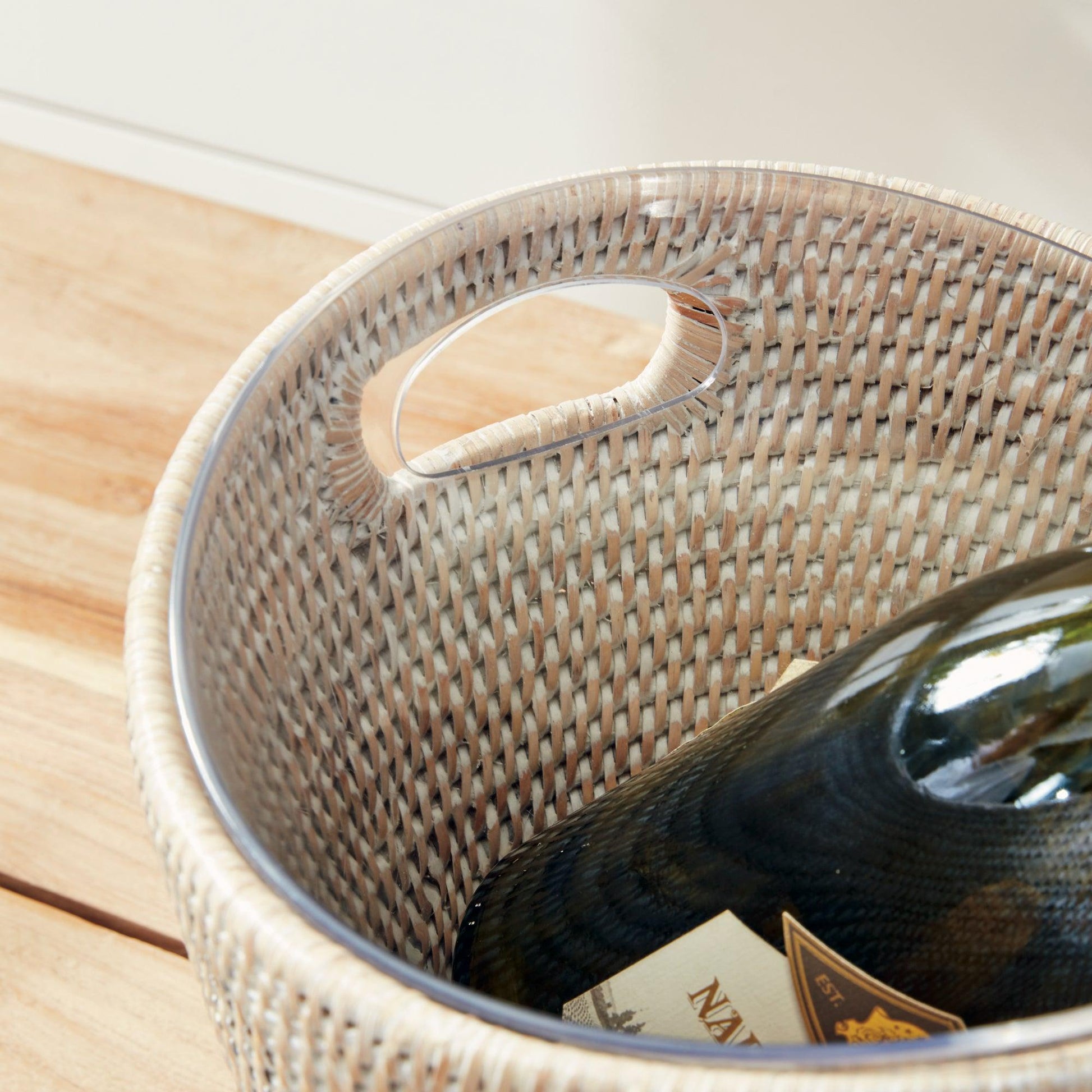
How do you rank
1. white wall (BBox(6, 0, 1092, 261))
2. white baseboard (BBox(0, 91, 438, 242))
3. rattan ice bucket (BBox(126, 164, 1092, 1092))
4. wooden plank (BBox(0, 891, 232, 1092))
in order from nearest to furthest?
rattan ice bucket (BBox(126, 164, 1092, 1092)) → wooden plank (BBox(0, 891, 232, 1092)) → white wall (BBox(6, 0, 1092, 261)) → white baseboard (BBox(0, 91, 438, 242))

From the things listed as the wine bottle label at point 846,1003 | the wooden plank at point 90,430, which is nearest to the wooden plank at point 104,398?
the wooden plank at point 90,430

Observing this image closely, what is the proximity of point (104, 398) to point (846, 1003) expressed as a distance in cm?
72

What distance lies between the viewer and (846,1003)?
0.23m

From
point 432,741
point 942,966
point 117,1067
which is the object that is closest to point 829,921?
point 942,966

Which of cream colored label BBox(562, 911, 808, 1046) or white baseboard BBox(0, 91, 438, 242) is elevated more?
white baseboard BBox(0, 91, 438, 242)

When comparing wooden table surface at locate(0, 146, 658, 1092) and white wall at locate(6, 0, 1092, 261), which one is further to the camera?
white wall at locate(6, 0, 1092, 261)

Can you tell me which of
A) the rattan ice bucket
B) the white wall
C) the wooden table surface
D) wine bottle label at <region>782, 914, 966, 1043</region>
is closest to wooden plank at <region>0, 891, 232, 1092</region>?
the wooden table surface

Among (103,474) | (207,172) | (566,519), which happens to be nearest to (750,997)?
(566,519)

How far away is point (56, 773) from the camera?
0.52 m

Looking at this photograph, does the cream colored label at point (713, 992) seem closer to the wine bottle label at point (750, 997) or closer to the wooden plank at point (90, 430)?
the wine bottle label at point (750, 997)

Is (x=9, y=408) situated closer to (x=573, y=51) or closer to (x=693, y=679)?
(x=573, y=51)

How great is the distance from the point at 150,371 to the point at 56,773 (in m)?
0.40

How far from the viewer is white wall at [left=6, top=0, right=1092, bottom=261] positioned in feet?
2.24

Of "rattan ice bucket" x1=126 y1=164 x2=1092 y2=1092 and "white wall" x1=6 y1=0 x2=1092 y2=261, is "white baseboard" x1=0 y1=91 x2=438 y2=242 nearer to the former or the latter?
"white wall" x1=6 y1=0 x2=1092 y2=261
